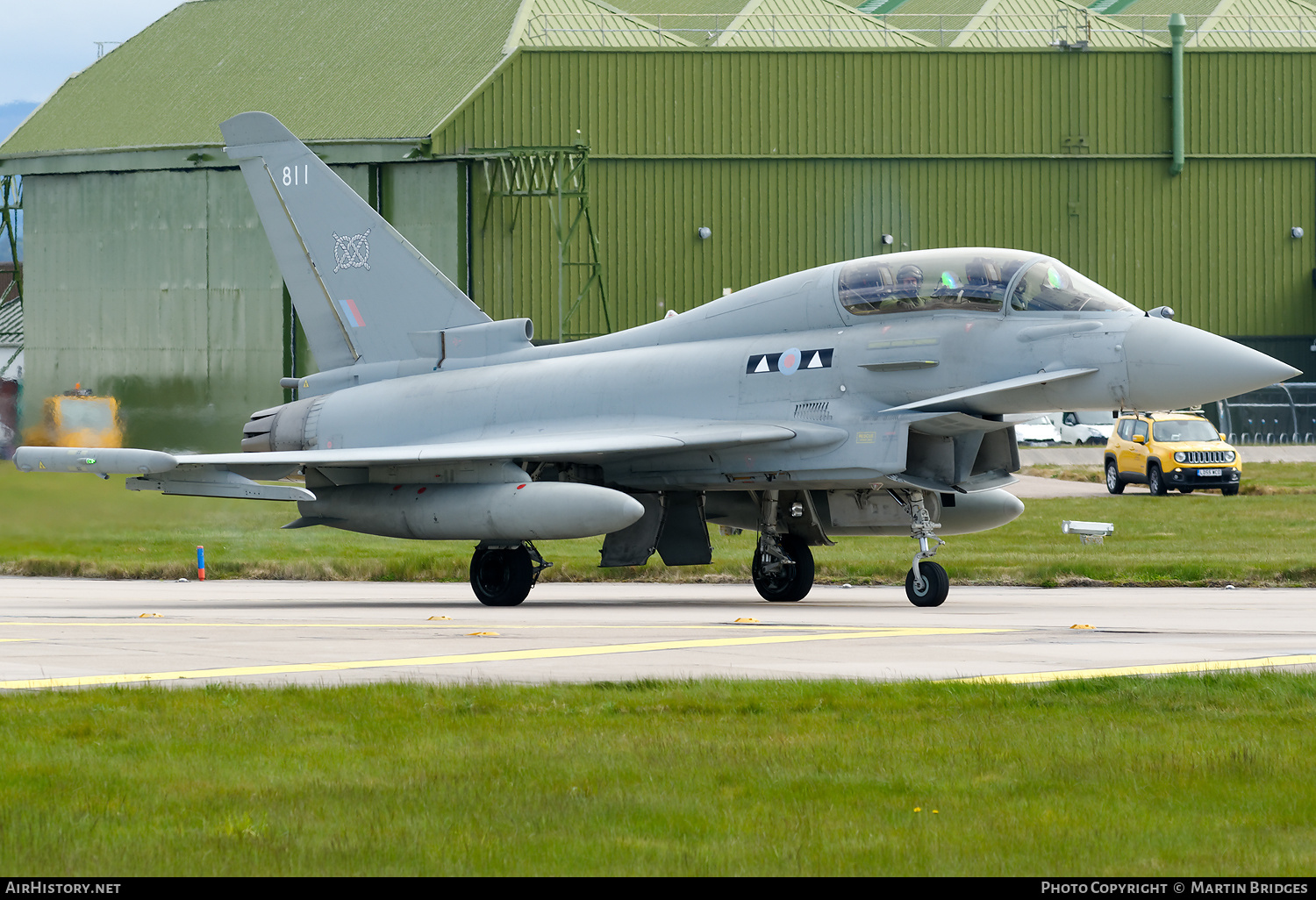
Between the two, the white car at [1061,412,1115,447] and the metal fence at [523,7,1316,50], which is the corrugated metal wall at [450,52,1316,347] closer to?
the metal fence at [523,7,1316,50]

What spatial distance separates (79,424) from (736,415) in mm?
19967

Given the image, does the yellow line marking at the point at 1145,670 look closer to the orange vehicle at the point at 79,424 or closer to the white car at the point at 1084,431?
the orange vehicle at the point at 79,424

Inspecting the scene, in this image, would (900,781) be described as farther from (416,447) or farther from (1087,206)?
(1087,206)

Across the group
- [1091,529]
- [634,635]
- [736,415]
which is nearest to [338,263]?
[736,415]

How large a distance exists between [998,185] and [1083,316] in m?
41.0

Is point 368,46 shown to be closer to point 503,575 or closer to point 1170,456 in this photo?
point 1170,456

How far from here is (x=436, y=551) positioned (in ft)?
86.0

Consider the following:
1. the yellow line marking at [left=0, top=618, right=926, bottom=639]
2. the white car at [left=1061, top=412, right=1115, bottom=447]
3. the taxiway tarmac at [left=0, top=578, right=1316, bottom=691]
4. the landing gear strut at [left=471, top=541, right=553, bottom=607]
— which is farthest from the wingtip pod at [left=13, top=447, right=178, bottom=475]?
the white car at [left=1061, top=412, right=1115, bottom=447]

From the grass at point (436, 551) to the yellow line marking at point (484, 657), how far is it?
7.57m

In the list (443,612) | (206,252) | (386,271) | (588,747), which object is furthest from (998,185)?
(588,747)

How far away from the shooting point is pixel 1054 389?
1581 centimetres

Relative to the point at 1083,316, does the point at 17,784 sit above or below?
below

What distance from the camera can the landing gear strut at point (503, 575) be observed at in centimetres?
1828
